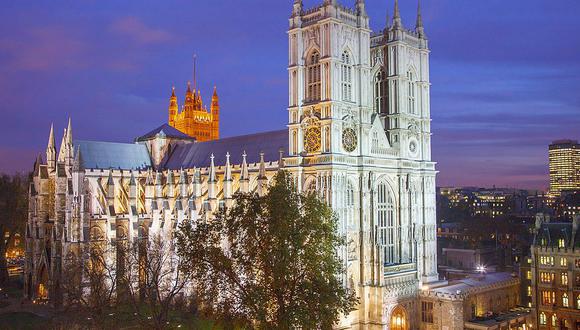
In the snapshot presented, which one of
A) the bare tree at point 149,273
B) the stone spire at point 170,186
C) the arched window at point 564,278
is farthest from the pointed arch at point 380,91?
the stone spire at point 170,186

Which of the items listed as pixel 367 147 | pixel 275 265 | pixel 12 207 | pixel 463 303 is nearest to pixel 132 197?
pixel 12 207

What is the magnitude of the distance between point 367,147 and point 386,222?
796 cm

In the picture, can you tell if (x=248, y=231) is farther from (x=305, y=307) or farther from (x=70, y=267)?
(x=70, y=267)

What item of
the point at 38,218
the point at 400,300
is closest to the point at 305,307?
the point at 400,300

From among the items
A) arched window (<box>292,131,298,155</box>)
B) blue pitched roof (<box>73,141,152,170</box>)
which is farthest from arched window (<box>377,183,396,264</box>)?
blue pitched roof (<box>73,141,152,170</box>)

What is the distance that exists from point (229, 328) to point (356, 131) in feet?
86.2

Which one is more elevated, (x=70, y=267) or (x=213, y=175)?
(x=213, y=175)

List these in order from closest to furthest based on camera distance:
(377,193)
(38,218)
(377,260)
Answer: (377,260), (377,193), (38,218)

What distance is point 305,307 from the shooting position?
2961 centimetres

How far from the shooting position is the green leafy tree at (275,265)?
2977cm

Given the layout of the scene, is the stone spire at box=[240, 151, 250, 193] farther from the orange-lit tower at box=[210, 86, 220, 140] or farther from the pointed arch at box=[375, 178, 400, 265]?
the orange-lit tower at box=[210, 86, 220, 140]

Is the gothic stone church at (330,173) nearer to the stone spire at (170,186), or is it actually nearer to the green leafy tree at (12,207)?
the stone spire at (170,186)

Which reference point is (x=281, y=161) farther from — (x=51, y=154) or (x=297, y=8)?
(x=51, y=154)

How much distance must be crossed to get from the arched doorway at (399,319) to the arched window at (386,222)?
472 centimetres
